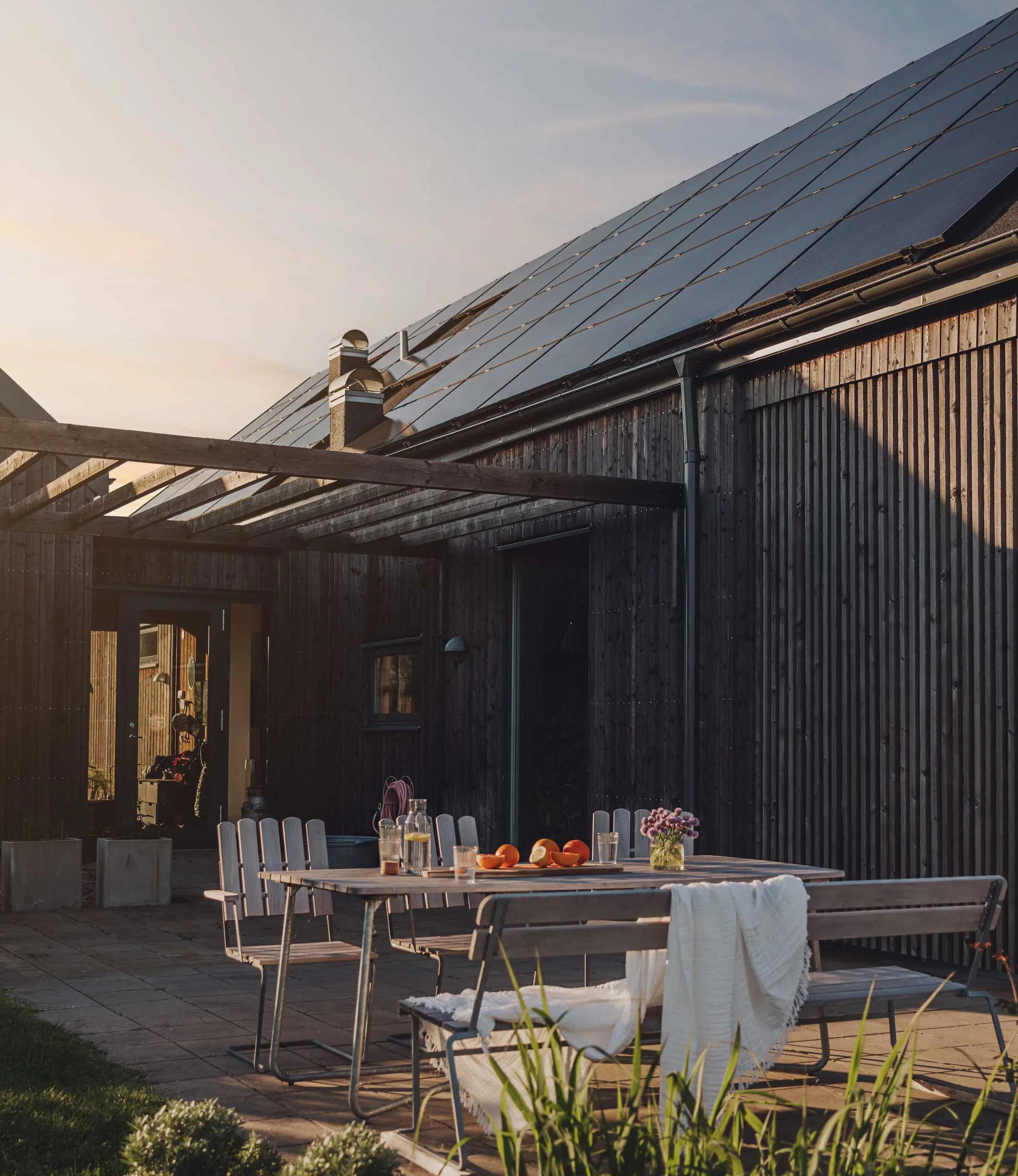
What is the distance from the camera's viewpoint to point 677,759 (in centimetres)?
880

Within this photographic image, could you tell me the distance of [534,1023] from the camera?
4094 millimetres

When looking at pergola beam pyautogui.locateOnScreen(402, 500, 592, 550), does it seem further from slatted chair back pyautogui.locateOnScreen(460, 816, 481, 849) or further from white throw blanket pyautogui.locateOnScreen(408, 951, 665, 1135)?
white throw blanket pyautogui.locateOnScreen(408, 951, 665, 1135)

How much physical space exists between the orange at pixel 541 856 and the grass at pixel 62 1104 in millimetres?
1641

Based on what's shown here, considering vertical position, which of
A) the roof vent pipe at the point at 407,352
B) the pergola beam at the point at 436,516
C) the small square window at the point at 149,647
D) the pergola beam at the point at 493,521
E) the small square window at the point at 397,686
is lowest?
the small square window at the point at 397,686

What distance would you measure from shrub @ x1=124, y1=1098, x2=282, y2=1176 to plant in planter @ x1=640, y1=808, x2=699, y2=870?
2486 millimetres

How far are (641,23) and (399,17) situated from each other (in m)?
1.91

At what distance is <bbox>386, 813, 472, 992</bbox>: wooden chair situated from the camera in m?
5.58

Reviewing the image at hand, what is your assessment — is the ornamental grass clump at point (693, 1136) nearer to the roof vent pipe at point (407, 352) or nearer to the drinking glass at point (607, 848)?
the drinking glass at point (607, 848)

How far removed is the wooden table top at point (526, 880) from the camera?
4.74m

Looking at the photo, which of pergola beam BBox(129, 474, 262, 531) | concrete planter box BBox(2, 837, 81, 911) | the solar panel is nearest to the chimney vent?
the solar panel

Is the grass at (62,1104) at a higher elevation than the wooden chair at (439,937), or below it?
below

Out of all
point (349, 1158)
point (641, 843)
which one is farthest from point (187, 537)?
point (349, 1158)

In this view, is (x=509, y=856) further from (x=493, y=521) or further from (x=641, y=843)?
(x=493, y=521)

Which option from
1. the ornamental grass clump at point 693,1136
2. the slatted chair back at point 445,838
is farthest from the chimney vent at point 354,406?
the ornamental grass clump at point 693,1136
